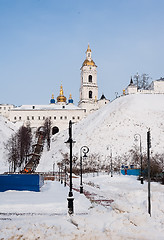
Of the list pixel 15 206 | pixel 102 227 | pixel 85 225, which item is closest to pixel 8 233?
pixel 85 225

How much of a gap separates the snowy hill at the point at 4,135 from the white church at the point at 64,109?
Answer: 6.48 metres

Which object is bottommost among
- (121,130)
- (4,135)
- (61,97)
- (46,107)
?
(4,135)

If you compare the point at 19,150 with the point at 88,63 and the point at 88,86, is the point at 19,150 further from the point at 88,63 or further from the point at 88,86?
the point at 88,63

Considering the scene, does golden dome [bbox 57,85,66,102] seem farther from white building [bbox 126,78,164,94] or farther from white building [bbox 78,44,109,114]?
white building [bbox 126,78,164,94]

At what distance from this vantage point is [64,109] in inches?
4035

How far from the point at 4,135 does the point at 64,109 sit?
87.8 feet

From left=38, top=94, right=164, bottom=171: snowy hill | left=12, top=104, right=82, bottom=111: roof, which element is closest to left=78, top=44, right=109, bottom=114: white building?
left=12, top=104, right=82, bottom=111: roof

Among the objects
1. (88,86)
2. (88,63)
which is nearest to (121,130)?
(88,86)

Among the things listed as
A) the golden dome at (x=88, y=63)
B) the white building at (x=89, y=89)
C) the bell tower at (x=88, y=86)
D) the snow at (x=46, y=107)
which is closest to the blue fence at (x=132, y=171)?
the snow at (x=46, y=107)

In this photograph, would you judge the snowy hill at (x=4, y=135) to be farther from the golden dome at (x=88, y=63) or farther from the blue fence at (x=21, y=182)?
the blue fence at (x=21, y=182)

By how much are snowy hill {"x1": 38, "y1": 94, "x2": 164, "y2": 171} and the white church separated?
2100cm

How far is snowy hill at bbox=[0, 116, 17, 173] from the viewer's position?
6576cm

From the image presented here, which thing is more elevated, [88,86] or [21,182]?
[88,86]

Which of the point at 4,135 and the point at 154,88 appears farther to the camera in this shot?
the point at 154,88
